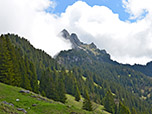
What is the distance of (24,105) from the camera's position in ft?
95.8

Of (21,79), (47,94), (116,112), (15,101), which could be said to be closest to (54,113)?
(15,101)

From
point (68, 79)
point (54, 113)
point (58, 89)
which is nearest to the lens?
point (54, 113)

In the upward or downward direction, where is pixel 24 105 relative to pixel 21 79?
downward

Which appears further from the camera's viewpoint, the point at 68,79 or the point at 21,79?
the point at 68,79

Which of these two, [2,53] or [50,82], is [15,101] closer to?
[2,53]

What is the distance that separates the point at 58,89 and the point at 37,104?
132 feet

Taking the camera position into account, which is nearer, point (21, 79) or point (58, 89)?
point (21, 79)

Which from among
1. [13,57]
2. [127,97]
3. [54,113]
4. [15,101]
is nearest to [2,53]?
[13,57]

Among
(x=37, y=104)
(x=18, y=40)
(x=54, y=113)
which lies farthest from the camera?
(x=18, y=40)

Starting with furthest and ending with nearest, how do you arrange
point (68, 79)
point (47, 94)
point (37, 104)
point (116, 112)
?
point (68, 79) < point (116, 112) < point (47, 94) < point (37, 104)

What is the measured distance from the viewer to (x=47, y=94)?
66.6 m

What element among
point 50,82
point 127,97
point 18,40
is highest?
point 18,40

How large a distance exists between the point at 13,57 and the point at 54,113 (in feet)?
111

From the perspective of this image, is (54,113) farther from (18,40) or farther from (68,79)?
(18,40)
